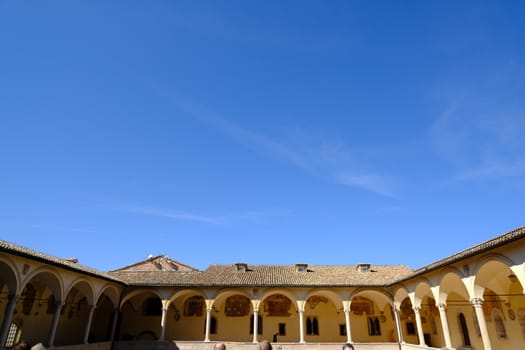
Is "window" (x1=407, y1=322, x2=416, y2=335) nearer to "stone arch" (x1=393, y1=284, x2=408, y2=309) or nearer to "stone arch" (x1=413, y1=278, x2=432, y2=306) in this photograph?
"stone arch" (x1=393, y1=284, x2=408, y2=309)

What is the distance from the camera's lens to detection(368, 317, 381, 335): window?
23906 millimetres

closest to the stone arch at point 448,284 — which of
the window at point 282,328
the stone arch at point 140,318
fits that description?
the window at point 282,328

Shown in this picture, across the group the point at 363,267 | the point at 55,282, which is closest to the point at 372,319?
the point at 363,267

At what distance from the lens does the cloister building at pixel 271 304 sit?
15.6 meters

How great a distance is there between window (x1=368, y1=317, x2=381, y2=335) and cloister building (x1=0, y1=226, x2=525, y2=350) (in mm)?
67

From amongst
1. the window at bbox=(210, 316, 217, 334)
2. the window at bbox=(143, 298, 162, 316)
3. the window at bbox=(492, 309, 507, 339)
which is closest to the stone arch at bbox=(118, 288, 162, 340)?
the window at bbox=(143, 298, 162, 316)

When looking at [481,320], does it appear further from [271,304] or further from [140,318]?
[140,318]

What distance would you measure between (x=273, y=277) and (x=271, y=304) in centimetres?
272

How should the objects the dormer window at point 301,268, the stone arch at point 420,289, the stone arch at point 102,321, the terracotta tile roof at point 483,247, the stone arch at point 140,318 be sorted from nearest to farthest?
the terracotta tile roof at point 483,247 < the stone arch at point 420,289 < the stone arch at point 102,321 < the stone arch at point 140,318 < the dormer window at point 301,268

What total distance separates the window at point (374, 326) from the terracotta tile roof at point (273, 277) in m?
3.26

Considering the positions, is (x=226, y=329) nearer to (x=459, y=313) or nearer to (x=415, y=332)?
(x=415, y=332)

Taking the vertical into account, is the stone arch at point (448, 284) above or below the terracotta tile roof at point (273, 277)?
below

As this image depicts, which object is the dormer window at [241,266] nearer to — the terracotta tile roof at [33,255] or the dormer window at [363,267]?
the dormer window at [363,267]

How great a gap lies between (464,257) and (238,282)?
44.3 feet
